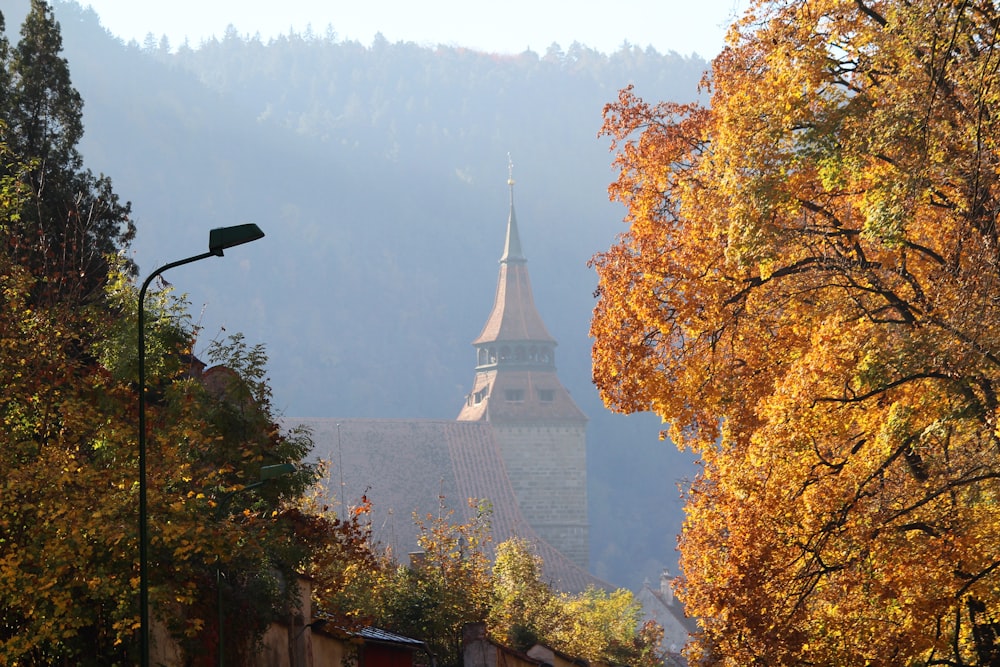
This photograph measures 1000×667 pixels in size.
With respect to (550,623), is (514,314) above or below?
above

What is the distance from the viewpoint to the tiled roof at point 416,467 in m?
99.9

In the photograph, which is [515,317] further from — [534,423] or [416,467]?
[416,467]

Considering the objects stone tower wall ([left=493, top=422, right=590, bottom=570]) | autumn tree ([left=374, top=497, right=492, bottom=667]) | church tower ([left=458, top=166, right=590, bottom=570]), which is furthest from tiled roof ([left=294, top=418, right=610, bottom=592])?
autumn tree ([left=374, top=497, right=492, bottom=667])

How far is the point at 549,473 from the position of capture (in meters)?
115

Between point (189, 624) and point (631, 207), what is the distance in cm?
864

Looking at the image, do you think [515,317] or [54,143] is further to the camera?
[515,317]

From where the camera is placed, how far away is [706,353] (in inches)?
881

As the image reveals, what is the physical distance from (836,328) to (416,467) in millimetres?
89106

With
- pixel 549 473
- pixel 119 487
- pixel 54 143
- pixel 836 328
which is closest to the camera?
pixel 836 328


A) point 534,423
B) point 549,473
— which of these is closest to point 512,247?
point 534,423

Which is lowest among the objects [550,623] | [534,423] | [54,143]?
[550,623]

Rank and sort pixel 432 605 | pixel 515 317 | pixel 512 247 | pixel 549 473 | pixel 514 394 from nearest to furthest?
1. pixel 432 605
2. pixel 549 473
3. pixel 514 394
4. pixel 515 317
5. pixel 512 247

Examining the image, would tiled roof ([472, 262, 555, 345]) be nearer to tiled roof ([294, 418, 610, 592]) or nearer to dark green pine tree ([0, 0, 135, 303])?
tiled roof ([294, 418, 610, 592])

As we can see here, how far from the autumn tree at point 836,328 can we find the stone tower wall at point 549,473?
90.6m
